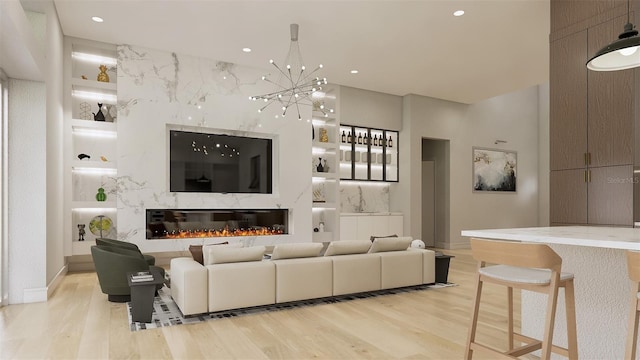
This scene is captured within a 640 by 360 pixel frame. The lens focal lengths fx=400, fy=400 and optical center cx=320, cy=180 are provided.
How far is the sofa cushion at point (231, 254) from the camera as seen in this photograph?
430cm

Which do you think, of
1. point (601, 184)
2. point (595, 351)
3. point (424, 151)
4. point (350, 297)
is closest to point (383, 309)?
point (350, 297)

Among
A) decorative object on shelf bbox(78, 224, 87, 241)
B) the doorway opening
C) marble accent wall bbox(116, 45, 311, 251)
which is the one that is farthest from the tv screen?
the doorway opening

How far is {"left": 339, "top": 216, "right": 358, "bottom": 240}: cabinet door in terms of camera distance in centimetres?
886

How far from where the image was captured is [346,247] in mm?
5051

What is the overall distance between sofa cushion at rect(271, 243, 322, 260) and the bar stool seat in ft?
8.03

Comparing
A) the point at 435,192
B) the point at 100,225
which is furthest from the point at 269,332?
the point at 435,192

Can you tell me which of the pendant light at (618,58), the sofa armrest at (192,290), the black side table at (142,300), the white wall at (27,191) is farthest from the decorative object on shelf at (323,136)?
the pendant light at (618,58)

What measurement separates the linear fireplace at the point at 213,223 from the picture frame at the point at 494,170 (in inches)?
214

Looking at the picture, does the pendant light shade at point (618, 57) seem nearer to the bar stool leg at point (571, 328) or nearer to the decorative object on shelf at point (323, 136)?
the bar stool leg at point (571, 328)

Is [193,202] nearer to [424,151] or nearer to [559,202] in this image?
[559,202]

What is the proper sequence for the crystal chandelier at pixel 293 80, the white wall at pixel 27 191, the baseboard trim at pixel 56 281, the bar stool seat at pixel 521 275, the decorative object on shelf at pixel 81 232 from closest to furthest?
the bar stool seat at pixel 521 275 < the white wall at pixel 27 191 < the baseboard trim at pixel 56 281 < the decorative object on shelf at pixel 81 232 < the crystal chandelier at pixel 293 80

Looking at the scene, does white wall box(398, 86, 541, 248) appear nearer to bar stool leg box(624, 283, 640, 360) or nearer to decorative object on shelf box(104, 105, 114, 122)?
decorative object on shelf box(104, 105, 114, 122)

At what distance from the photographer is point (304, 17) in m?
→ 5.62

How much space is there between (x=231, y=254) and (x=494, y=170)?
28.4 feet
